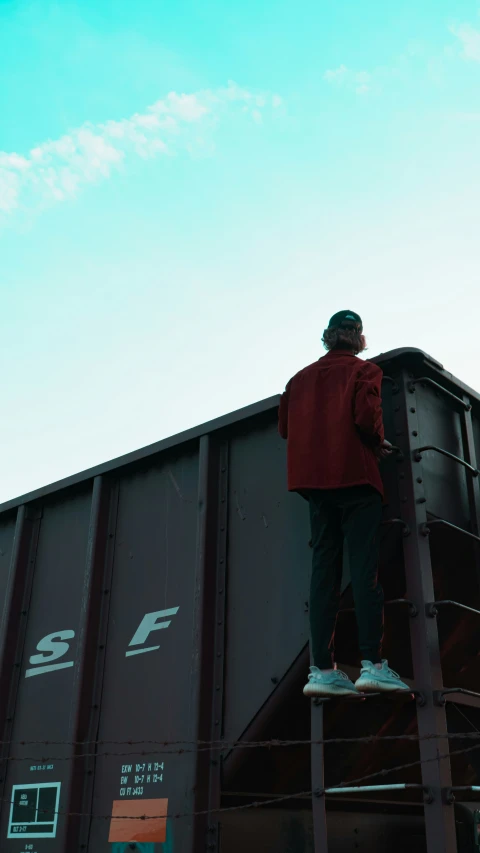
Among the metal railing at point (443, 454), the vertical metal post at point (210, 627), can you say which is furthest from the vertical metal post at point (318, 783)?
the metal railing at point (443, 454)

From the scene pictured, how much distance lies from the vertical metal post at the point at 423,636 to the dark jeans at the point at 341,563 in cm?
23

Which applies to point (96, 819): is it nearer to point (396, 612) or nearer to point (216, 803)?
point (216, 803)

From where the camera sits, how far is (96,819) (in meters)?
4.84

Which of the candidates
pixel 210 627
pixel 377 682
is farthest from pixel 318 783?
pixel 210 627

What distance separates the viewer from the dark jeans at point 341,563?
12.0ft

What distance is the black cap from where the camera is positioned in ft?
14.2

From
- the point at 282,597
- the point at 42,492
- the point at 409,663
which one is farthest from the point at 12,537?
the point at 409,663

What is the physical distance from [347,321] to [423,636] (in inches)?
65.6

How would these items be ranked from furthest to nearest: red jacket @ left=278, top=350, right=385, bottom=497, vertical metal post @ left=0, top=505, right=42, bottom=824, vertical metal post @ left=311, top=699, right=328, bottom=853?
vertical metal post @ left=0, top=505, right=42, bottom=824 → red jacket @ left=278, top=350, right=385, bottom=497 → vertical metal post @ left=311, top=699, right=328, bottom=853

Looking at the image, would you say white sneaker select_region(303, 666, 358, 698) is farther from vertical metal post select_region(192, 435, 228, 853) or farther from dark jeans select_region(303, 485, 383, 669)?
vertical metal post select_region(192, 435, 228, 853)

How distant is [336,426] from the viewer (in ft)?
12.9

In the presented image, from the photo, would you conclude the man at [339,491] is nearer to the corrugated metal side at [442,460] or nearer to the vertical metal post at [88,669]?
the corrugated metal side at [442,460]

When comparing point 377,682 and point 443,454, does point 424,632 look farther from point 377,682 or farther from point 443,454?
point 443,454

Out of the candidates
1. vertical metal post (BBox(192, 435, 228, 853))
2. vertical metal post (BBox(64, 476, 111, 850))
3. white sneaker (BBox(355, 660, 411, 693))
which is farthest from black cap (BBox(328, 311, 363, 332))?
vertical metal post (BBox(64, 476, 111, 850))
